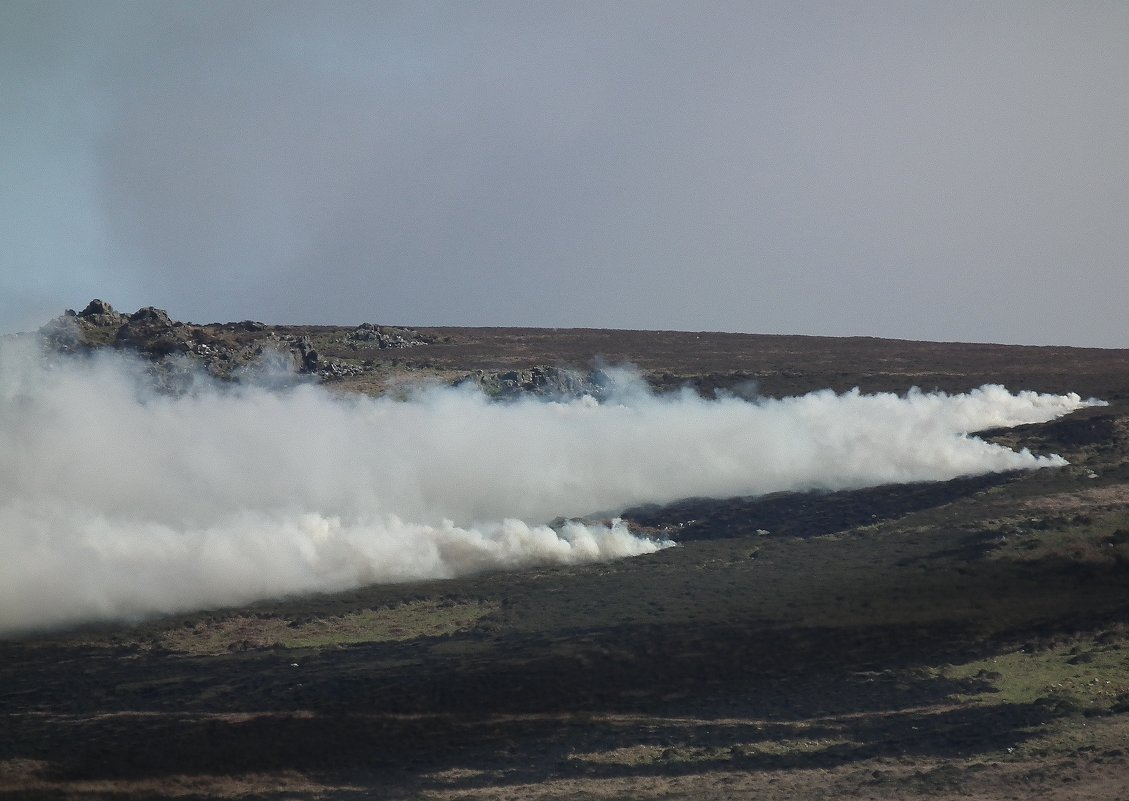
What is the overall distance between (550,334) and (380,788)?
114 m

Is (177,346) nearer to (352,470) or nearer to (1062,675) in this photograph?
(352,470)

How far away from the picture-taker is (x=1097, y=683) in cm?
3481

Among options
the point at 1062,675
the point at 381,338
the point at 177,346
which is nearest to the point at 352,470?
the point at 177,346

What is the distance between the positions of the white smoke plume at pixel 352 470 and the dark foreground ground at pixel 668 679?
2.94 m

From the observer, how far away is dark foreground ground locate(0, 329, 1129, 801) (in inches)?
1214

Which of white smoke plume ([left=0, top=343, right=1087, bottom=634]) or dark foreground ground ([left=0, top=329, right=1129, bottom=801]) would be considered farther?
white smoke plume ([left=0, top=343, right=1087, bottom=634])

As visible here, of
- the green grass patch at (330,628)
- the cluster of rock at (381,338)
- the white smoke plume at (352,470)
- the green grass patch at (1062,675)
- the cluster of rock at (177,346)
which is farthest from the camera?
the cluster of rock at (381,338)

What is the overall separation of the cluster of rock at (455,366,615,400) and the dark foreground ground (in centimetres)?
2724

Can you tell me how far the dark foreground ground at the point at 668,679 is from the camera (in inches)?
1214

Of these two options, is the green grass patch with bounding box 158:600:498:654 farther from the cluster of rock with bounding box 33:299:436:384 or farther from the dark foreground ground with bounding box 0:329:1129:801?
the cluster of rock with bounding box 33:299:436:384

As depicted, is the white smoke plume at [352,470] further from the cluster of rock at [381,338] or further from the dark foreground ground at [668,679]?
the cluster of rock at [381,338]

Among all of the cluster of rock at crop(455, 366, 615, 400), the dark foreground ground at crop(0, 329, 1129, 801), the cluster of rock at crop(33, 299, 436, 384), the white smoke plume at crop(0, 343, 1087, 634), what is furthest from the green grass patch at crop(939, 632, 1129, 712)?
the cluster of rock at crop(33, 299, 436, 384)

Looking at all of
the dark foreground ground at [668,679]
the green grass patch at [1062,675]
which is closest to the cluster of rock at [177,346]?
the dark foreground ground at [668,679]

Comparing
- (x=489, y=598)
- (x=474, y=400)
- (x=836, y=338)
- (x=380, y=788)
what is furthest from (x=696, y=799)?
(x=836, y=338)
